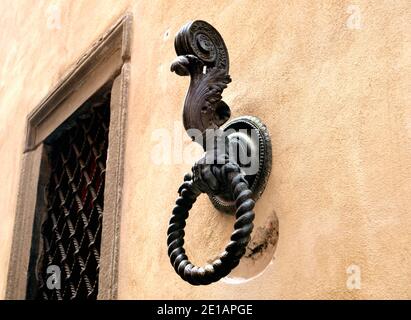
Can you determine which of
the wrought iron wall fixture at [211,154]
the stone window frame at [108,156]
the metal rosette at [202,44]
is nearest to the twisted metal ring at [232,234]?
the wrought iron wall fixture at [211,154]

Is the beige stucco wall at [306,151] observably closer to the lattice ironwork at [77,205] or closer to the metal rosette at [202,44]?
the metal rosette at [202,44]

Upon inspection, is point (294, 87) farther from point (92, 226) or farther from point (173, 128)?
point (92, 226)

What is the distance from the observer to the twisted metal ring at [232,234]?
1195mm

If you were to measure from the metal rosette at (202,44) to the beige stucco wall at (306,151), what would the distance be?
15 centimetres

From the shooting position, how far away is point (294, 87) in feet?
4.68

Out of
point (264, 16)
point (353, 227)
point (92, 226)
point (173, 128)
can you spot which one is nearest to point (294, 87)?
point (264, 16)

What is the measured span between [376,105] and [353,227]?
215 mm

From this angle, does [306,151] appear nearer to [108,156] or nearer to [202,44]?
[202,44]

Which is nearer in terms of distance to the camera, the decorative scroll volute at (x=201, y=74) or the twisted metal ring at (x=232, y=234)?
the twisted metal ring at (x=232, y=234)

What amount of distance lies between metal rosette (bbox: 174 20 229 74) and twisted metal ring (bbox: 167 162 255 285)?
0.77 feet

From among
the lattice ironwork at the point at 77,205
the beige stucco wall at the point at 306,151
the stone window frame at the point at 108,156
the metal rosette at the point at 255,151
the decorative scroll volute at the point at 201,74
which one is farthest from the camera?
the lattice ironwork at the point at 77,205

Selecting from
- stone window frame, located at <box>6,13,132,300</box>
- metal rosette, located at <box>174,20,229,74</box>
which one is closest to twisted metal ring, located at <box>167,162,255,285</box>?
metal rosette, located at <box>174,20,229,74</box>

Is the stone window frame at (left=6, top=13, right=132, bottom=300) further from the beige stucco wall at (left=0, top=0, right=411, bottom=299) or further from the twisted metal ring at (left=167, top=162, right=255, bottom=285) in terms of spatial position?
the twisted metal ring at (left=167, top=162, right=255, bottom=285)

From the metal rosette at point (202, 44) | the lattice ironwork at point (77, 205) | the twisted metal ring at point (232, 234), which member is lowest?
the twisted metal ring at point (232, 234)
